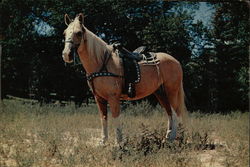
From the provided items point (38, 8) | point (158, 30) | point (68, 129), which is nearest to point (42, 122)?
point (68, 129)

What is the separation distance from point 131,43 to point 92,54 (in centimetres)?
333

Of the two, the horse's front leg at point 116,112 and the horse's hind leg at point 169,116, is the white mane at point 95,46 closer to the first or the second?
the horse's front leg at point 116,112

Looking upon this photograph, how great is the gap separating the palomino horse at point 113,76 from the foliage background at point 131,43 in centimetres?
84

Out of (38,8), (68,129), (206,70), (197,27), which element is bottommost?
(68,129)

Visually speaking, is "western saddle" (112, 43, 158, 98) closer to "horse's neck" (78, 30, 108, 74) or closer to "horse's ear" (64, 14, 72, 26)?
"horse's neck" (78, 30, 108, 74)

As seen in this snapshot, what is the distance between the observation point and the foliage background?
5.62 metres

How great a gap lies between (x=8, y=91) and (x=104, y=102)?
11.5ft

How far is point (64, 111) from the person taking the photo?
7.37 metres

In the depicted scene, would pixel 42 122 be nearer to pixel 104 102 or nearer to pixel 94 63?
pixel 104 102

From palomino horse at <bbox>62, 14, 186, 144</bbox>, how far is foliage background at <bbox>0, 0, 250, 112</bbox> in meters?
0.84

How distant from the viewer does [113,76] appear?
4.85 meters

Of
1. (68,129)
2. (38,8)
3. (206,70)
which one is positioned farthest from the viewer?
(38,8)

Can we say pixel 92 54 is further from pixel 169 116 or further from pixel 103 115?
pixel 169 116

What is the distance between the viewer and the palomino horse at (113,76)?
4.52 metres
